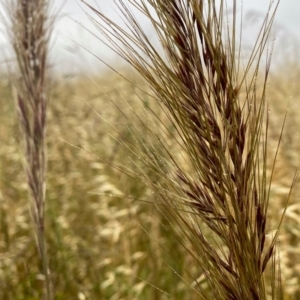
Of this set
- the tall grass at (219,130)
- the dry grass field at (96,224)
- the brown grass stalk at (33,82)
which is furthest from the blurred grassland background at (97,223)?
the tall grass at (219,130)

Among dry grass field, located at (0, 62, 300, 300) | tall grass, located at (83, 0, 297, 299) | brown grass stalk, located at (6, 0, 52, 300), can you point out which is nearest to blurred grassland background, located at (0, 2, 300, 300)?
dry grass field, located at (0, 62, 300, 300)

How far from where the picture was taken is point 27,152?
5.16 ft

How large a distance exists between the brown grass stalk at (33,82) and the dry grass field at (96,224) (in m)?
0.20

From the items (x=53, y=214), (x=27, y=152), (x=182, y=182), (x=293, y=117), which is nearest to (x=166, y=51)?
(x=182, y=182)

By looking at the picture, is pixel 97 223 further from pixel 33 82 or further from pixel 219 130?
pixel 219 130

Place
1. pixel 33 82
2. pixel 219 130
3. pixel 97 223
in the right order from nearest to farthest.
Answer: pixel 219 130
pixel 33 82
pixel 97 223

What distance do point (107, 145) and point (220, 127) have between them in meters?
2.54

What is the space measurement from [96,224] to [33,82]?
1.43 metres

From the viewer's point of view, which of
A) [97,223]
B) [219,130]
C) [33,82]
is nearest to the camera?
[219,130]

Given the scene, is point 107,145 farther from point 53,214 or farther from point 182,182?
point 182,182

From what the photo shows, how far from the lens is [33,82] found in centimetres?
161

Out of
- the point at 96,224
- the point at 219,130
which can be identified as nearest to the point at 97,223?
the point at 96,224

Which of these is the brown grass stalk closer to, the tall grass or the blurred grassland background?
the blurred grassland background

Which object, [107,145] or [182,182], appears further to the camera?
[107,145]
